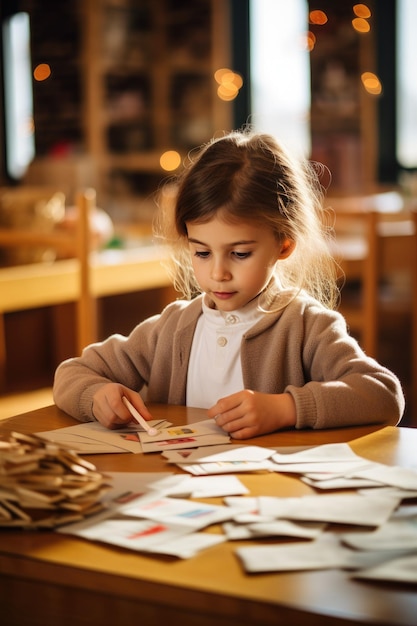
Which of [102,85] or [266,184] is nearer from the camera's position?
[266,184]

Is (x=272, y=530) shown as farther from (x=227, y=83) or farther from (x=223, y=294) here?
(x=227, y=83)

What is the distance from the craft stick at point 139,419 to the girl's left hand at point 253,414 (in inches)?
3.2

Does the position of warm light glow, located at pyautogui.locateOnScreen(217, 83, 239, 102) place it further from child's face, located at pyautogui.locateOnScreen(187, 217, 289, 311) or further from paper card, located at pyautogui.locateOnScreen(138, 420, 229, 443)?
paper card, located at pyautogui.locateOnScreen(138, 420, 229, 443)

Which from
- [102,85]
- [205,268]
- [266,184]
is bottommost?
[205,268]

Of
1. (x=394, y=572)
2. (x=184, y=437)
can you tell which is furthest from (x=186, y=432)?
(x=394, y=572)

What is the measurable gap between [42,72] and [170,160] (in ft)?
3.76

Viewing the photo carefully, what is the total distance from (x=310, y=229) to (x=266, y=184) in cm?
12

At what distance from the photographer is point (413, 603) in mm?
706

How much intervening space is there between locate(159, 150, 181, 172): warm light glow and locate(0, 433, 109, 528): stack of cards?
616cm

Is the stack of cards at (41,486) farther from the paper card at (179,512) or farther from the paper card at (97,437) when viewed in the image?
the paper card at (97,437)

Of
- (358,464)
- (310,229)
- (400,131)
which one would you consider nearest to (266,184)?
(310,229)

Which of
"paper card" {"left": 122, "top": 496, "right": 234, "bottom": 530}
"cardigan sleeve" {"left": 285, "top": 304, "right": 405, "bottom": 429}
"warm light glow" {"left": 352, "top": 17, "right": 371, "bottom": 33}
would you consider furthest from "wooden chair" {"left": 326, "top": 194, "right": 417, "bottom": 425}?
"paper card" {"left": 122, "top": 496, "right": 234, "bottom": 530}

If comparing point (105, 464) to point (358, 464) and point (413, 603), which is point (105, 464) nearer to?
point (358, 464)

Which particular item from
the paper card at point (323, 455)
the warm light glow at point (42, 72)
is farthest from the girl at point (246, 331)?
the warm light glow at point (42, 72)
